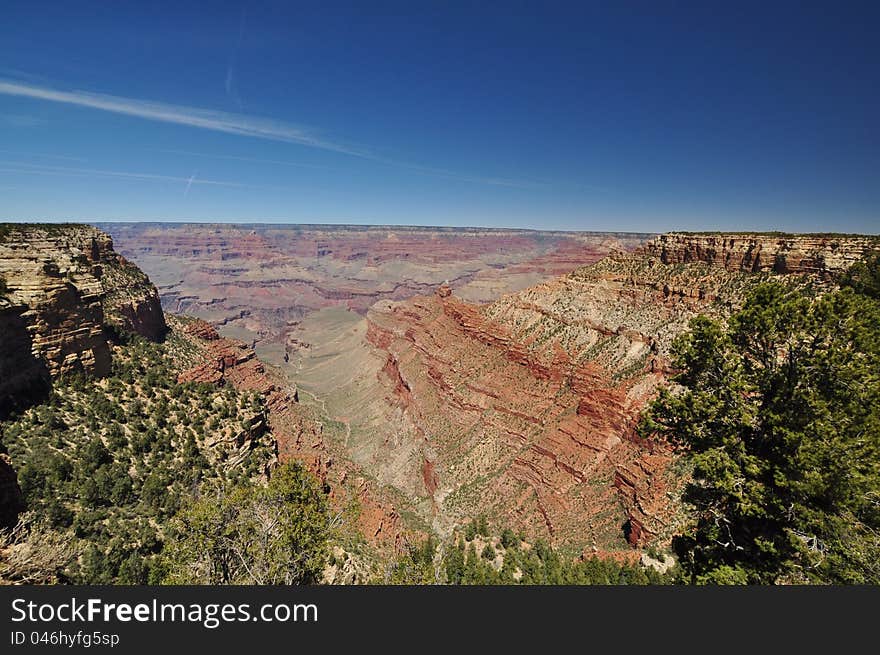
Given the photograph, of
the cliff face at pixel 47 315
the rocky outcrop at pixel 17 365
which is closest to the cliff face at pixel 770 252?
the cliff face at pixel 47 315

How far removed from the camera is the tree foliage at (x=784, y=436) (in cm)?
1170

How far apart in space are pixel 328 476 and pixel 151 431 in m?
15.1

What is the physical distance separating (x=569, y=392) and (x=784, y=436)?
1386 inches

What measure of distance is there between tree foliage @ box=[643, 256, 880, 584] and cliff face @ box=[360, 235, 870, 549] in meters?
18.5

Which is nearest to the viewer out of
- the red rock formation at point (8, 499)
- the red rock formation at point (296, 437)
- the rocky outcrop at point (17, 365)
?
the red rock formation at point (8, 499)

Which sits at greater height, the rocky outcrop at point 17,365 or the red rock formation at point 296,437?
the rocky outcrop at point 17,365

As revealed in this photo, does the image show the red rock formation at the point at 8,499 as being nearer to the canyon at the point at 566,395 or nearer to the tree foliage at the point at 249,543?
the tree foliage at the point at 249,543

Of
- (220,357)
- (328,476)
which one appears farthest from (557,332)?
(220,357)

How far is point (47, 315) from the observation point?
107 ft

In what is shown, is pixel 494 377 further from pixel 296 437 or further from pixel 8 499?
pixel 8 499

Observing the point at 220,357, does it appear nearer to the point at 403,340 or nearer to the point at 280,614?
the point at 403,340

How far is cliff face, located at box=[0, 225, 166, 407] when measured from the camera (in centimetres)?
2991

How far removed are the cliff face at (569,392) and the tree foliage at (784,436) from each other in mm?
18525

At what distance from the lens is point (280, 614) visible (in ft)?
26.5
